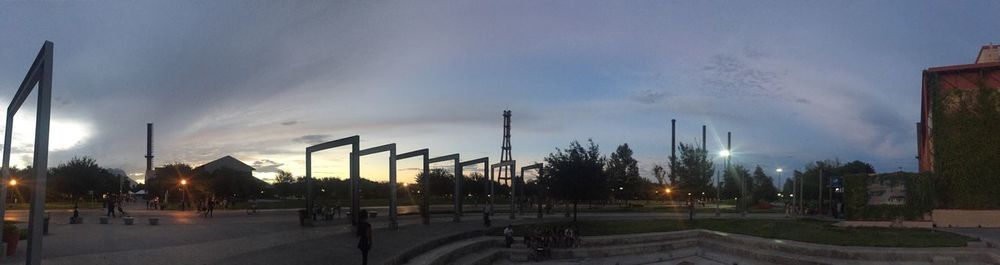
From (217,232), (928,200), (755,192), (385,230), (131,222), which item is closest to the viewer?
(217,232)

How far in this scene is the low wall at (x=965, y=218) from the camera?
2688 cm

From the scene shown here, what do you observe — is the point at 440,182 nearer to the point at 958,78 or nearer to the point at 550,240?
the point at 550,240

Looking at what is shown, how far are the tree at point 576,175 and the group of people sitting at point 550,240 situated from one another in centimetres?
915

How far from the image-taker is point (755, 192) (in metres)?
78.4

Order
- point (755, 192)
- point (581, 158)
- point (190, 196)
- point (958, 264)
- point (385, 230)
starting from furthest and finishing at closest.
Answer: point (755, 192) → point (190, 196) → point (581, 158) → point (385, 230) → point (958, 264)

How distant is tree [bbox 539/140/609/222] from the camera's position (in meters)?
31.2

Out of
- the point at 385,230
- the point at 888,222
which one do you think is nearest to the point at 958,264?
the point at 888,222

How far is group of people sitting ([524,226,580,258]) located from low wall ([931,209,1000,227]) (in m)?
18.0

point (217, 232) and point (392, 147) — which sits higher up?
point (392, 147)

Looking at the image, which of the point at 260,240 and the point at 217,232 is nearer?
the point at 260,240

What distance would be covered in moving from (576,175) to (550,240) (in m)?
10.4

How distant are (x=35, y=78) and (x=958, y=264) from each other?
2174 cm

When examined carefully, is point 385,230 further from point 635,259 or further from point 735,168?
point 735,168

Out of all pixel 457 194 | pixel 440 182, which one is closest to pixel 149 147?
pixel 440 182
